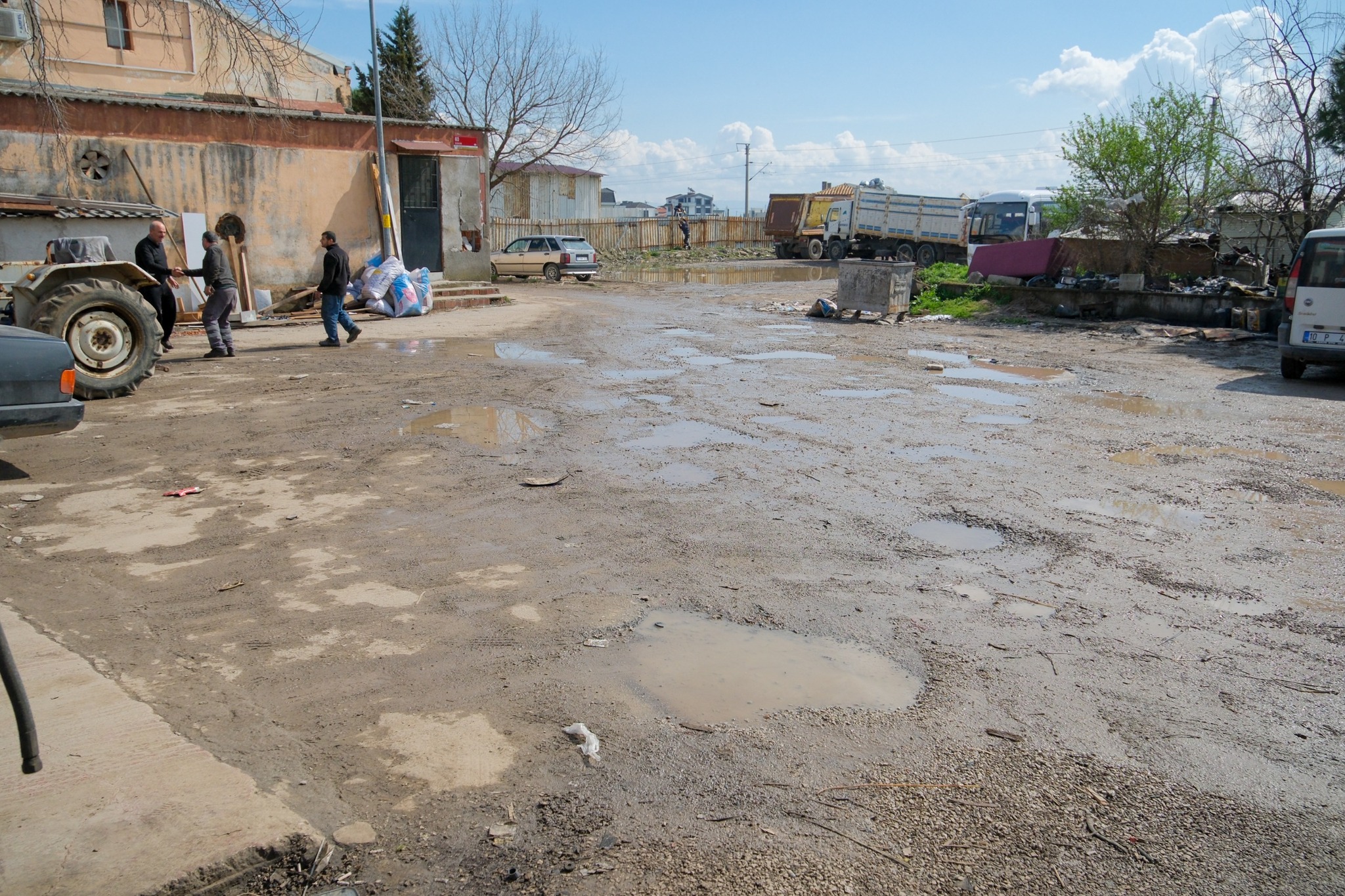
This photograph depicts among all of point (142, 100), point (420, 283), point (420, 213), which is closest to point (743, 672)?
point (420, 283)

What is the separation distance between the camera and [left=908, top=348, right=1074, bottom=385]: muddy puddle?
11930 mm

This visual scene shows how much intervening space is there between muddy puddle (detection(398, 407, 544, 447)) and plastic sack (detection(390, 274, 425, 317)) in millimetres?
9393

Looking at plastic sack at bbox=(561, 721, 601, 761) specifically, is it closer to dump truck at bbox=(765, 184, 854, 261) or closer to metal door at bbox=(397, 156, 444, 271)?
metal door at bbox=(397, 156, 444, 271)

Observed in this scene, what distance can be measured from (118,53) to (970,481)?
91.0ft

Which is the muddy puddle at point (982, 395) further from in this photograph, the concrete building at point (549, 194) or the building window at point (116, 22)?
the concrete building at point (549, 194)

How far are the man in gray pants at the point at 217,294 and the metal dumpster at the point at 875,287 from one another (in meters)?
11.4

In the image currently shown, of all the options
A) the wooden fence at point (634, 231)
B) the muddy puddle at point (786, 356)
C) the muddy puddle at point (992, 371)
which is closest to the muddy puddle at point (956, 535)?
the muddy puddle at point (992, 371)

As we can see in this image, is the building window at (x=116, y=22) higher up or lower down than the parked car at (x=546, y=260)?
higher up

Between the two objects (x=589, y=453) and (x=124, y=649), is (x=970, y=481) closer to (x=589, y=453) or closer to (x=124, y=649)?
(x=589, y=453)

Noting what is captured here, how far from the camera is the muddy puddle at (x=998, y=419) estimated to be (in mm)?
9206

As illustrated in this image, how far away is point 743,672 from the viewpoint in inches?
164

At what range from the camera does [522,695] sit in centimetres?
388

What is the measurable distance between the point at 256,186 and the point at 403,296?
362 cm

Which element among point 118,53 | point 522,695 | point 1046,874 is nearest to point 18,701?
point 522,695
